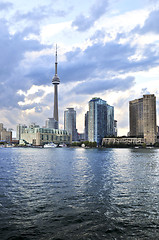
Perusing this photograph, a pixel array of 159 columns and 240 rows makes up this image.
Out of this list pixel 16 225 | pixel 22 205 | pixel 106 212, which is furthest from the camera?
pixel 22 205

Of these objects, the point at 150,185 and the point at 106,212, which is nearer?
the point at 106,212

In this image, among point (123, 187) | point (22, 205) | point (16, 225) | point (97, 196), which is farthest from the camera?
point (123, 187)

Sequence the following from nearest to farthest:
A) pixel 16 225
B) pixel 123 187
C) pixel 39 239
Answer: pixel 39 239 → pixel 16 225 → pixel 123 187

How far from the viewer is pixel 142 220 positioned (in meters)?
26.7

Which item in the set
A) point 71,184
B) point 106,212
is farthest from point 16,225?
point 71,184

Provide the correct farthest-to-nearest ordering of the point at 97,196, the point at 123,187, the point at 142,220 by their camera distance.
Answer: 1. the point at 123,187
2. the point at 97,196
3. the point at 142,220

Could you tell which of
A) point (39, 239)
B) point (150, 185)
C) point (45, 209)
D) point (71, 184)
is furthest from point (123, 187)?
point (39, 239)

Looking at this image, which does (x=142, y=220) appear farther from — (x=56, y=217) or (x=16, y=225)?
(x=16, y=225)

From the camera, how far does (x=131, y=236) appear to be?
22359mm

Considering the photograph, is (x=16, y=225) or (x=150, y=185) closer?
(x=16, y=225)

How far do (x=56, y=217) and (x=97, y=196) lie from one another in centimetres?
1175

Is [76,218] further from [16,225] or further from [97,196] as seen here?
[97,196]

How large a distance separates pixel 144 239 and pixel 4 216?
16782mm

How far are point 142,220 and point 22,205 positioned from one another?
54.8 feet
